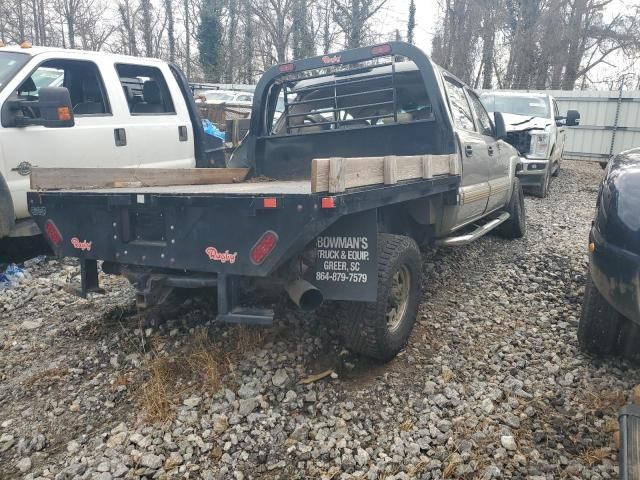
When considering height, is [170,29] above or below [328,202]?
above

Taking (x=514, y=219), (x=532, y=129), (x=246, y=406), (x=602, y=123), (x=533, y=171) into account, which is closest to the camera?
(x=246, y=406)

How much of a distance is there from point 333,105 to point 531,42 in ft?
86.0

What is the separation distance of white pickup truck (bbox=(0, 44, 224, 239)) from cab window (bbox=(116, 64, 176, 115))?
0.04ft

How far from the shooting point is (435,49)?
104 feet

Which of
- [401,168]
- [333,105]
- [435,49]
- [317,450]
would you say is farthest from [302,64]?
[435,49]

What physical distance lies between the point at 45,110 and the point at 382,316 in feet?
12.1

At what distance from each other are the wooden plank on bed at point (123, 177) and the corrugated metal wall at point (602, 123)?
1359 centimetres

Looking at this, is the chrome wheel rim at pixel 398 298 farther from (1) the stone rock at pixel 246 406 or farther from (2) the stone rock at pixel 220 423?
(2) the stone rock at pixel 220 423

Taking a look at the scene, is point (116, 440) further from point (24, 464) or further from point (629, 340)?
point (629, 340)

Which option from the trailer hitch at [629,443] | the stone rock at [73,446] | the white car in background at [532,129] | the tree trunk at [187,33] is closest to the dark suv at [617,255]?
the trailer hitch at [629,443]

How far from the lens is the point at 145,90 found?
20.4 ft

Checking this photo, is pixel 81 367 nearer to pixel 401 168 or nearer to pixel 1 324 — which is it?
pixel 1 324

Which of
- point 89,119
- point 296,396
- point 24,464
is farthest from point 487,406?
point 89,119

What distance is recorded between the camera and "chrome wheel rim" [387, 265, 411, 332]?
3393mm
